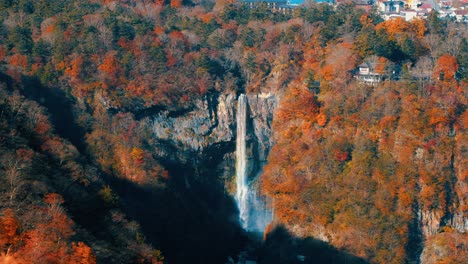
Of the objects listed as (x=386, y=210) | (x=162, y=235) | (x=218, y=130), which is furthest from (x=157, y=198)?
(x=386, y=210)

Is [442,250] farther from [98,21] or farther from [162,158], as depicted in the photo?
[98,21]

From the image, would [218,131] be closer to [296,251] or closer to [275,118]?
[275,118]

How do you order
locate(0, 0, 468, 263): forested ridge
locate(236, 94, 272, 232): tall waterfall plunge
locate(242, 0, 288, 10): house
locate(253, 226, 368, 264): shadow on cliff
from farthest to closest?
locate(242, 0, 288, 10): house, locate(236, 94, 272, 232): tall waterfall plunge, locate(253, 226, 368, 264): shadow on cliff, locate(0, 0, 468, 263): forested ridge

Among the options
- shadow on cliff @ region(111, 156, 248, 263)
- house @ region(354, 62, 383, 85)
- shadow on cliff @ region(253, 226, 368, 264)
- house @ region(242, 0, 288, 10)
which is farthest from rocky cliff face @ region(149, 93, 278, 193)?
house @ region(242, 0, 288, 10)

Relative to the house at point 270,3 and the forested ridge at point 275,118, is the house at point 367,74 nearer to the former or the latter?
the forested ridge at point 275,118

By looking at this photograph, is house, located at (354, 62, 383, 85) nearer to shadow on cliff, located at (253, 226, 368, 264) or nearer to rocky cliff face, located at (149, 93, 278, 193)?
rocky cliff face, located at (149, 93, 278, 193)

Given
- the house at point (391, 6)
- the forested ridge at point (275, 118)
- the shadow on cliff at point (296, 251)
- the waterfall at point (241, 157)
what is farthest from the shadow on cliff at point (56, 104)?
the house at point (391, 6)

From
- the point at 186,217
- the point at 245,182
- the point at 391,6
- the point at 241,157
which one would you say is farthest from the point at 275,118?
the point at 391,6
